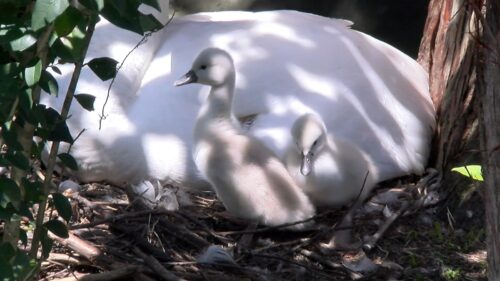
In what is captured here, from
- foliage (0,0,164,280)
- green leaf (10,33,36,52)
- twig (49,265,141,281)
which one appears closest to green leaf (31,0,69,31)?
foliage (0,0,164,280)

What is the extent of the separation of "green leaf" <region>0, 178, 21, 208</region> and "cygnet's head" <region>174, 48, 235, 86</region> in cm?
150

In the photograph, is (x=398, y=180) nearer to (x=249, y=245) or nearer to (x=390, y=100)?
(x=390, y=100)

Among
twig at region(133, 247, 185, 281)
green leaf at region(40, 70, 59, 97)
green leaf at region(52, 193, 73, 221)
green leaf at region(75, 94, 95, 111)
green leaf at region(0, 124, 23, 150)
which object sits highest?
green leaf at region(40, 70, 59, 97)

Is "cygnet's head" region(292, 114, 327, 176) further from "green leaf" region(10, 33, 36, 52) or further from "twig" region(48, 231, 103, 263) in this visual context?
"green leaf" region(10, 33, 36, 52)

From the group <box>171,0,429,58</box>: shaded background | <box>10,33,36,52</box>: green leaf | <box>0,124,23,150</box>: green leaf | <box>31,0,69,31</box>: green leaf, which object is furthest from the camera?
<box>171,0,429,58</box>: shaded background

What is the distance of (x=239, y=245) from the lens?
3.43 m

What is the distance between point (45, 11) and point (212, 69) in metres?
1.68

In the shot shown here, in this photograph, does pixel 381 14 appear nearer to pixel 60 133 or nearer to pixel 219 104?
pixel 219 104

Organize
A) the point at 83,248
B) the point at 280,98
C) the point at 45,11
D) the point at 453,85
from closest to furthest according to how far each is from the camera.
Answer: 1. the point at 45,11
2. the point at 83,248
3. the point at 280,98
4. the point at 453,85

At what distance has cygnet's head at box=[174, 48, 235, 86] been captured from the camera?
3588 mm

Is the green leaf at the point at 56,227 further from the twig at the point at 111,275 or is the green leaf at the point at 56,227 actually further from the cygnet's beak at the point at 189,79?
the cygnet's beak at the point at 189,79

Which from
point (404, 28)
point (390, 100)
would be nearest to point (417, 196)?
point (390, 100)

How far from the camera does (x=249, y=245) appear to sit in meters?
3.47

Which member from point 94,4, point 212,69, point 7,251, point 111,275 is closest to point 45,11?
point 94,4
